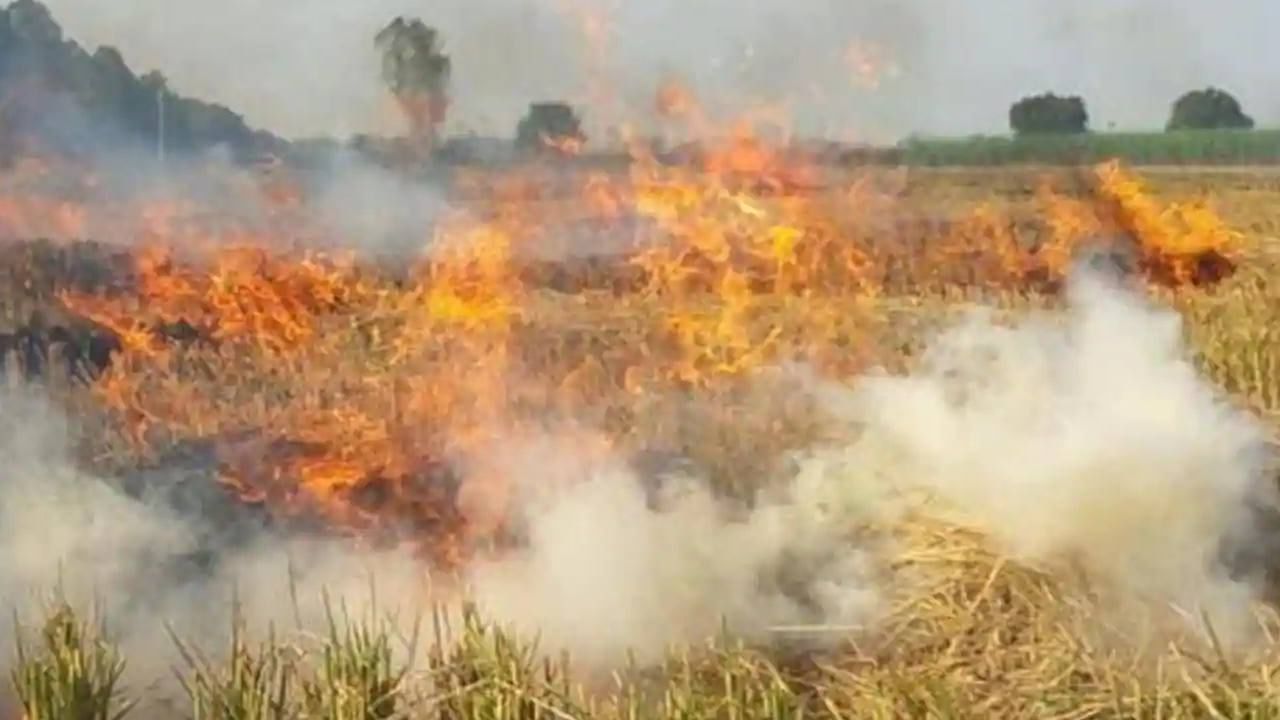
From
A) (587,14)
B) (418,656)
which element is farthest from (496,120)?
(418,656)

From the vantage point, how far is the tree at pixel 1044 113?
569cm

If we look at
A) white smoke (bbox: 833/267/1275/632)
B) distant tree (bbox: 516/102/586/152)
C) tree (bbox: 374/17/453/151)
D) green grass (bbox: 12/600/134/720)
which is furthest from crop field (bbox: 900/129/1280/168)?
green grass (bbox: 12/600/134/720)

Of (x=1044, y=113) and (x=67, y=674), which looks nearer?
(x=67, y=674)

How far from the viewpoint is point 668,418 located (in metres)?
5.66

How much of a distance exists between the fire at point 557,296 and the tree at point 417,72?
21cm

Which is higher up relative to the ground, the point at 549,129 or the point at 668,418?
the point at 549,129

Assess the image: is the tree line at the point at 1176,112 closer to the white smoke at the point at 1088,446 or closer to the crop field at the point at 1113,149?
the crop field at the point at 1113,149

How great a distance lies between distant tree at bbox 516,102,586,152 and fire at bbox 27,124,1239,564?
0.27ft

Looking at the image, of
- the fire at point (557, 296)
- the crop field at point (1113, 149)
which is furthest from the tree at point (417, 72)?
the crop field at point (1113, 149)

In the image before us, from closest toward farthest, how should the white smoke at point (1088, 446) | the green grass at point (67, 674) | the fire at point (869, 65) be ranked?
1. the green grass at point (67, 674)
2. the white smoke at point (1088, 446)
3. the fire at point (869, 65)

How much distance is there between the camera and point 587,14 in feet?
18.6

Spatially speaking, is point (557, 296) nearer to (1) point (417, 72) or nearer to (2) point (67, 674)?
(1) point (417, 72)

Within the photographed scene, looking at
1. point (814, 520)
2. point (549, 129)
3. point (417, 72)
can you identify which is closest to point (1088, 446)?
point (814, 520)

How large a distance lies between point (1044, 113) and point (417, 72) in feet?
5.84
